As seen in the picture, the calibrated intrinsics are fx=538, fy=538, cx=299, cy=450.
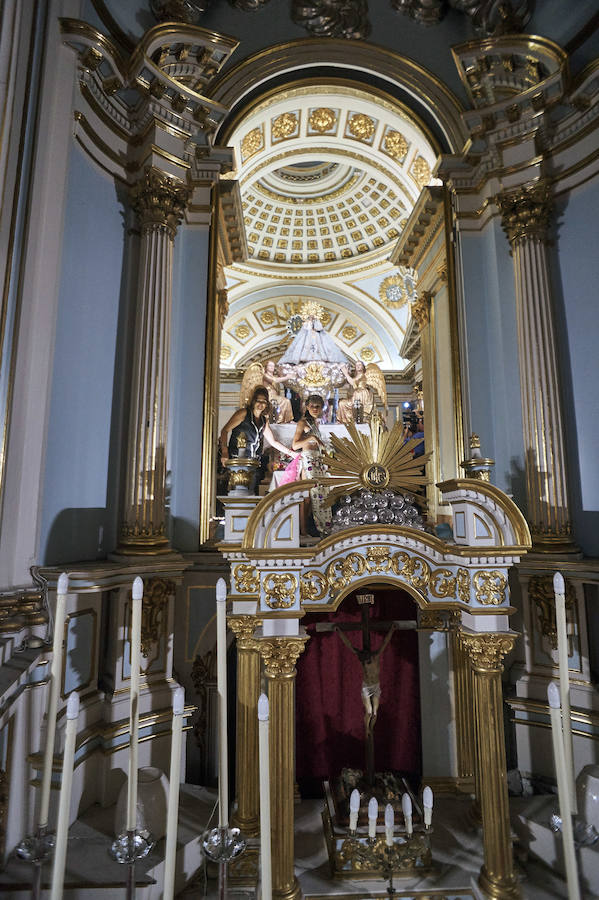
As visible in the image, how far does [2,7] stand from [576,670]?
19.6ft

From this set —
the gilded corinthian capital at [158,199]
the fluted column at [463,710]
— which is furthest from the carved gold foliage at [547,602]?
the gilded corinthian capital at [158,199]

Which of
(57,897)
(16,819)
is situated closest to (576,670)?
(16,819)

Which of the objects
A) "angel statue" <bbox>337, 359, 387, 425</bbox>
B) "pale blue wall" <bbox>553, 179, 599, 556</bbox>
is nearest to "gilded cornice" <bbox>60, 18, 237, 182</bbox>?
"angel statue" <bbox>337, 359, 387, 425</bbox>

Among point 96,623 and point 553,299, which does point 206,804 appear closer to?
point 96,623

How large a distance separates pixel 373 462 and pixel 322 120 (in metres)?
5.59

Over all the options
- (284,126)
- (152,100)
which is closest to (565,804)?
(152,100)

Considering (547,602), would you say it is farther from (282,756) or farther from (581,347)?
(282,756)

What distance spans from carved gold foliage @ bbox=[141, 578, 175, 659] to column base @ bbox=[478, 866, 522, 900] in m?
2.73

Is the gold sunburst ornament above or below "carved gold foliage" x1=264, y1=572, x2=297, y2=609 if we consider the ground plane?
above

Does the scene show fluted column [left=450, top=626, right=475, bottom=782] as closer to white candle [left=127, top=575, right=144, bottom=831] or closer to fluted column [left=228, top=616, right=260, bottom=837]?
fluted column [left=228, top=616, right=260, bottom=837]

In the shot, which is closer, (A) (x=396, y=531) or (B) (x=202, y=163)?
(A) (x=396, y=531)

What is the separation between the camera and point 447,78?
227 inches

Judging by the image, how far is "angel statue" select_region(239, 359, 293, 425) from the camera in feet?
22.0

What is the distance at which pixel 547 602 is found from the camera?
4461 millimetres
